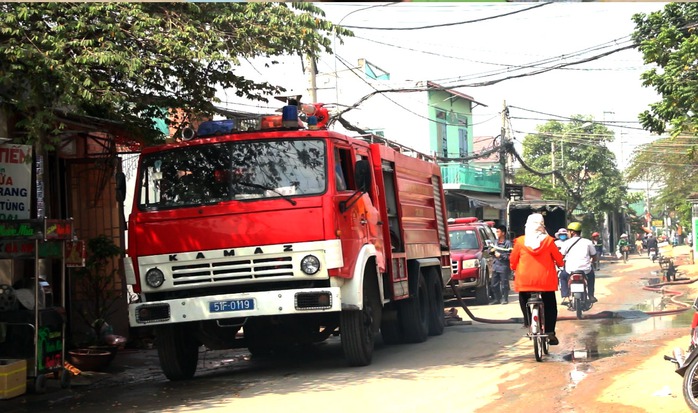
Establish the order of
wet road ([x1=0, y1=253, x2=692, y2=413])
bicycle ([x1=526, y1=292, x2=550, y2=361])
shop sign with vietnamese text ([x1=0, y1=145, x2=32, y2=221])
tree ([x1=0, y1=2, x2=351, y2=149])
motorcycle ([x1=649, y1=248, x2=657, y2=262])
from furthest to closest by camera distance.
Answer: motorcycle ([x1=649, y1=248, x2=657, y2=262]) → shop sign with vietnamese text ([x1=0, y1=145, x2=32, y2=221]) → bicycle ([x1=526, y1=292, x2=550, y2=361]) → tree ([x1=0, y1=2, x2=351, y2=149]) → wet road ([x1=0, y1=253, x2=692, y2=413])

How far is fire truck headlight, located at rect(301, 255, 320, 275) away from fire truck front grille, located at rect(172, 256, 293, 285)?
144 mm

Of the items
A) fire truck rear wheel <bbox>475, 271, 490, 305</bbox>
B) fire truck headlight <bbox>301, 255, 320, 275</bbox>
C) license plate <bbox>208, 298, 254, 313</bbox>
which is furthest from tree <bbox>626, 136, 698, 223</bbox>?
license plate <bbox>208, 298, 254, 313</bbox>

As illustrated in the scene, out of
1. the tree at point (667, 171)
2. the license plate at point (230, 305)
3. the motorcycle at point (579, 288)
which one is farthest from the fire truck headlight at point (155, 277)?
the tree at point (667, 171)

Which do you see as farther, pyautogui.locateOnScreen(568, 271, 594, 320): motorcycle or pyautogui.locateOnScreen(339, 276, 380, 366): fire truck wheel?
pyautogui.locateOnScreen(568, 271, 594, 320): motorcycle

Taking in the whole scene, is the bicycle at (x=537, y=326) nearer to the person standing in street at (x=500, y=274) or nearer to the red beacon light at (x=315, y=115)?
the red beacon light at (x=315, y=115)

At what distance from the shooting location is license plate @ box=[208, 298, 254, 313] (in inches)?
388

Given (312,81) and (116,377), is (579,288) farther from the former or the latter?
(116,377)

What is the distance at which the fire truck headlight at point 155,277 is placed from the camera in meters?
10.2

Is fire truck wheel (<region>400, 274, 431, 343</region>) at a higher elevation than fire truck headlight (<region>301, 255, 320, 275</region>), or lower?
lower

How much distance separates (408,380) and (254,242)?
86.7 inches

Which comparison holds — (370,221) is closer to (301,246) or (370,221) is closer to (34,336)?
(301,246)

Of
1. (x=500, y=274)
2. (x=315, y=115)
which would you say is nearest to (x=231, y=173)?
(x=315, y=115)

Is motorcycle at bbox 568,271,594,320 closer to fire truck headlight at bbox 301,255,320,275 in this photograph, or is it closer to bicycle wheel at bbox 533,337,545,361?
bicycle wheel at bbox 533,337,545,361

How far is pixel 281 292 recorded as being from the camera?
984 cm
